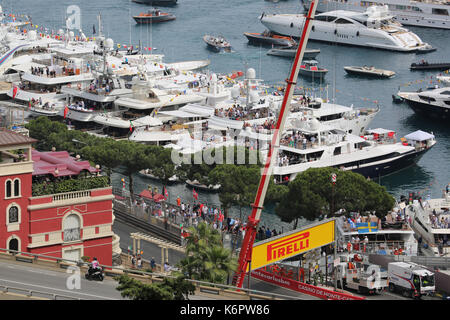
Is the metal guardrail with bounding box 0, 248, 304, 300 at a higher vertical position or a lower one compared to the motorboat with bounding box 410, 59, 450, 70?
lower

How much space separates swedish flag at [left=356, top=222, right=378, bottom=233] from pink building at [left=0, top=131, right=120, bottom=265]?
51.6ft

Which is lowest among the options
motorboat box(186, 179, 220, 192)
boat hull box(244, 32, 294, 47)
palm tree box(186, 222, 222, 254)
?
motorboat box(186, 179, 220, 192)

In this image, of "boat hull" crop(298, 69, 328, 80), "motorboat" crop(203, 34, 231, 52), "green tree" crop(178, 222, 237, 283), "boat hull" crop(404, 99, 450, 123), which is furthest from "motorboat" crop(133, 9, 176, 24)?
"green tree" crop(178, 222, 237, 283)

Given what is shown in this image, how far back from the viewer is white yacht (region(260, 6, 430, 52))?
134 meters

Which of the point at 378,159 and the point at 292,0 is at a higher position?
the point at 292,0

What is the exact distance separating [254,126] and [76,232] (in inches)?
1231

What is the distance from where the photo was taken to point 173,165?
66562 millimetres

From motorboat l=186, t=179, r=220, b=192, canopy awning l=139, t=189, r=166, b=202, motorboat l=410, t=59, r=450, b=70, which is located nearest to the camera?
canopy awning l=139, t=189, r=166, b=202

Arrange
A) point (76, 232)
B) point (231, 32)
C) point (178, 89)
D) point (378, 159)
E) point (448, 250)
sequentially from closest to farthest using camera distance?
1. point (76, 232)
2. point (448, 250)
3. point (378, 159)
4. point (178, 89)
5. point (231, 32)

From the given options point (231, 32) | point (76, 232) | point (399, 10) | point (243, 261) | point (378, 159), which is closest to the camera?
point (243, 261)

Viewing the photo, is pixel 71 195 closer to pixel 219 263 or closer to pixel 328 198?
pixel 219 263

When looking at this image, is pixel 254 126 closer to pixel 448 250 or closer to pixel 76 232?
pixel 448 250

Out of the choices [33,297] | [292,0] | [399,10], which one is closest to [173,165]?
[33,297]

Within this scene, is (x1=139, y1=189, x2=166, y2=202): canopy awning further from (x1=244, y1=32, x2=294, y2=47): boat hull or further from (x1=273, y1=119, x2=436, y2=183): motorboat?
(x1=244, y1=32, x2=294, y2=47): boat hull
